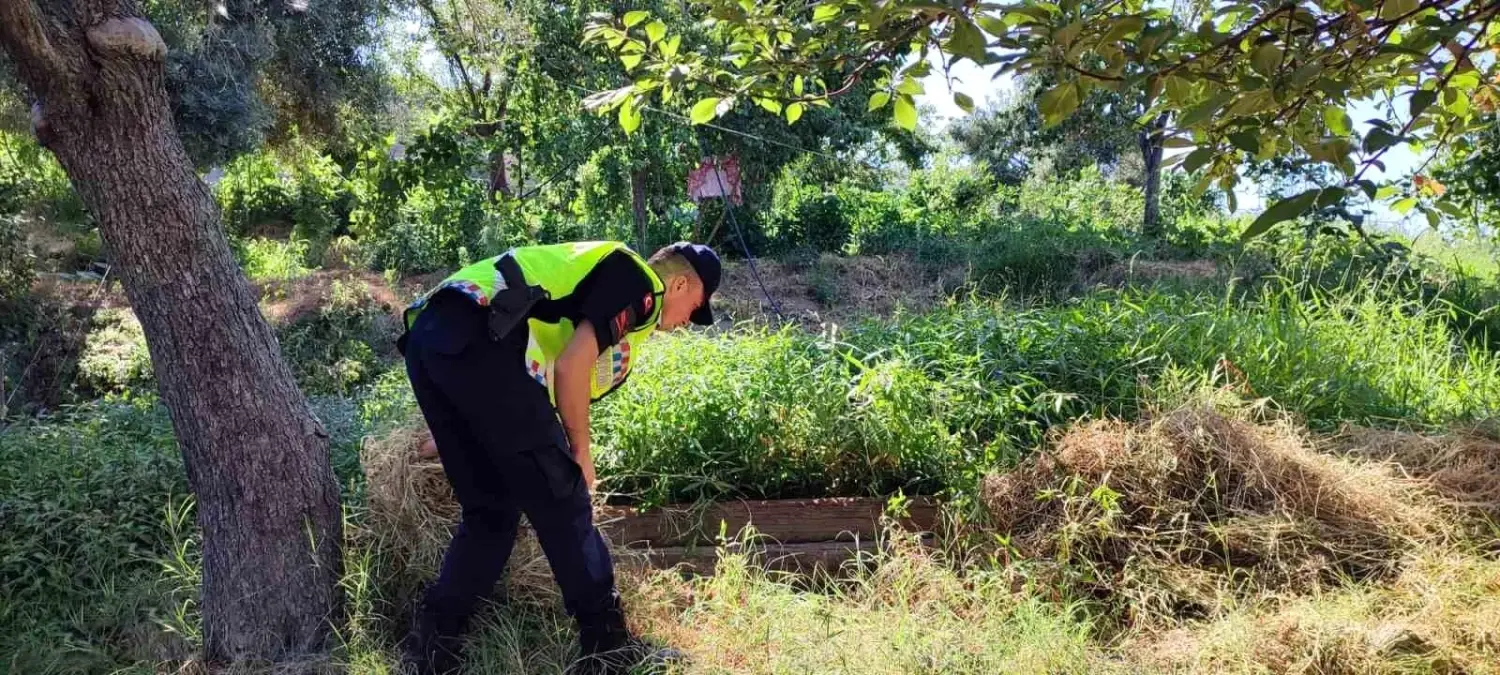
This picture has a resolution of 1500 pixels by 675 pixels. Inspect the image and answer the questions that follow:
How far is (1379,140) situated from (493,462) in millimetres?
2284

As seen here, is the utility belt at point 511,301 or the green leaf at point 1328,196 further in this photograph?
the utility belt at point 511,301

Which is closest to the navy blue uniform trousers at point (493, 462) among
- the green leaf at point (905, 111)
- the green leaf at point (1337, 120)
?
the green leaf at point (905, 111)

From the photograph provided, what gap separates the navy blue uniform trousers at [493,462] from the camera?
265cm

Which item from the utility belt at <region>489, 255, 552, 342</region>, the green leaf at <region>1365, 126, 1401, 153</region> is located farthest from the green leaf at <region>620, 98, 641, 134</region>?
the green leaf at <region>1365, 126, 1401, 153</region>

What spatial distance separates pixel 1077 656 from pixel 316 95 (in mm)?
7188

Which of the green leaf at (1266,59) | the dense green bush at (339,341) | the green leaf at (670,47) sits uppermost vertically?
the green leaf at (670,47)

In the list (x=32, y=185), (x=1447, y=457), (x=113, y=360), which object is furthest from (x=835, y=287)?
(x=32, y=185)

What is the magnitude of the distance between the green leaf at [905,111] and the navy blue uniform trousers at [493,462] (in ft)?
4.00

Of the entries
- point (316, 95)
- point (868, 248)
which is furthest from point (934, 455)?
point (868, 248)

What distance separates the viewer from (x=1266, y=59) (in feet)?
5.44

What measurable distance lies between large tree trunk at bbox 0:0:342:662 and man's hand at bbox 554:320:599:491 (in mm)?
1119

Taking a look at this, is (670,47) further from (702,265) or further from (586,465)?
(586,465)

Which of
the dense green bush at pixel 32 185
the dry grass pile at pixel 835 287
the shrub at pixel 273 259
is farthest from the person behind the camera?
the shrub at pixel 273 259

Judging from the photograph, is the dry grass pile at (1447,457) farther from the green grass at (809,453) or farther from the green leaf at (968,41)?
the green leaf at (968,41)
